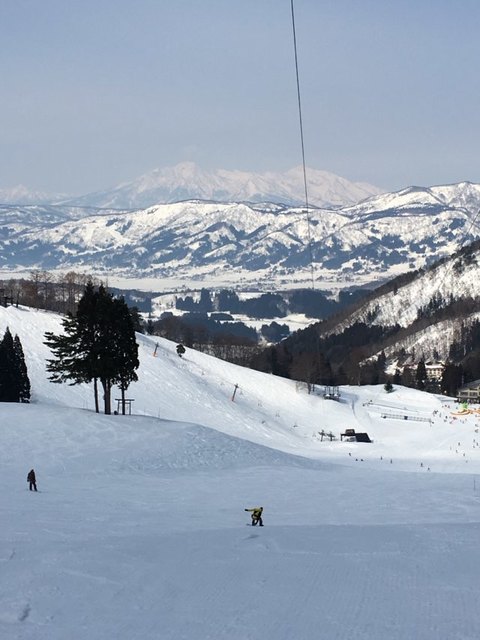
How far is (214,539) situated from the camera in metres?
23.4

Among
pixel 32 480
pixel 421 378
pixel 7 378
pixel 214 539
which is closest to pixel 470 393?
pixel 421 378

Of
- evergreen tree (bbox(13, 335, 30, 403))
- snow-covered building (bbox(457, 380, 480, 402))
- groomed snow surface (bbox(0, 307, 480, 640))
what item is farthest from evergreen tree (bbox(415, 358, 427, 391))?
evergreen tree (bbox(13, 335, 30, 403))

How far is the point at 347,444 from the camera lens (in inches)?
3078

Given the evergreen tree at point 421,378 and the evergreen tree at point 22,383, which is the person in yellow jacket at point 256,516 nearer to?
the evergreen tree at point 22,383

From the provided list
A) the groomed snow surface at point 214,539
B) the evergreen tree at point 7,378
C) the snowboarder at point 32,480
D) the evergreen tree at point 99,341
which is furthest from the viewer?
the evergreen tree at point 7,378

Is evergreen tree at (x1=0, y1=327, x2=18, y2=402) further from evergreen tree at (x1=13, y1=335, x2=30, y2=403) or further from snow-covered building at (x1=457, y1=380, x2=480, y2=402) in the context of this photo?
snow-covered building at (x1=457, y1=380, x2=480, y2=402)

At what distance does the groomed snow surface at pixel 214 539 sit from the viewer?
1622cm

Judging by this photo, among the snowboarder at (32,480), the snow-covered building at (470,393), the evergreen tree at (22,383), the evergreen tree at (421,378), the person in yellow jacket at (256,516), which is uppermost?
the evergreen tree at (22,383)

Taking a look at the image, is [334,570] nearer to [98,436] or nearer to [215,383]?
[98,436]

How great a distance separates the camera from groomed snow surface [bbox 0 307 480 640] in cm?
1622

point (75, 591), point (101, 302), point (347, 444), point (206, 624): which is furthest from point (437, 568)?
point (347, 444)

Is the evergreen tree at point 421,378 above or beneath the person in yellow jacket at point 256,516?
beneath

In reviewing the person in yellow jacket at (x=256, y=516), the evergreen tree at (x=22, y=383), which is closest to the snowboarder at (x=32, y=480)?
the person in yellow jacket at (x=256, y=516)

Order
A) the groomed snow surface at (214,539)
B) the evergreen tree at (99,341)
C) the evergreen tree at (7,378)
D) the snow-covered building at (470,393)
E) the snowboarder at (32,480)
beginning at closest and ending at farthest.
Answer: the groomed snow surface at (214,539), the snowboarder at (32,480), the evergreen tree at (99,341), the evergreen tree at (7,378), the snow-covered building at (470,393)
